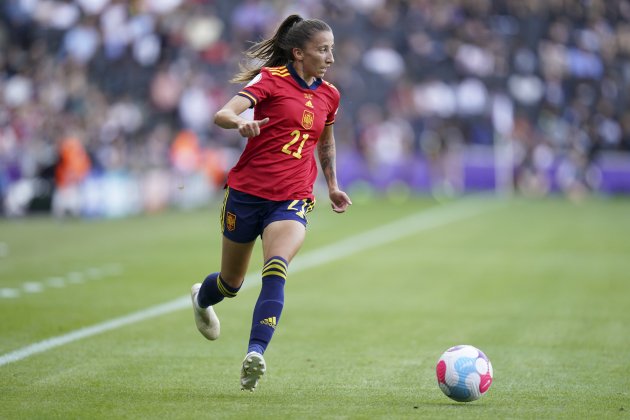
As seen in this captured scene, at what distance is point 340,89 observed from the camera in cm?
3753

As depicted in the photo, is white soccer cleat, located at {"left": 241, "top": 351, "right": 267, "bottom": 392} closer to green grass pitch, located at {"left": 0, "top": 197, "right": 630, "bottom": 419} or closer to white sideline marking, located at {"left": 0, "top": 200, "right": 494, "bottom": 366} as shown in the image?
green grass pitch, located at {"left": 0, "top": 197, "right": 630, "bottom": 419}

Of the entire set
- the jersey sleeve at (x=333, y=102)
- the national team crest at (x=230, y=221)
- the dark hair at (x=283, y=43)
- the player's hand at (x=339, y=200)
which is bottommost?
the national team crest at (x=230, y=221)

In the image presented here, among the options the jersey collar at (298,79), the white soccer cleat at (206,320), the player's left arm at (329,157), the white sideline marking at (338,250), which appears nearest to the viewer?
the jersey collar at (298,79)

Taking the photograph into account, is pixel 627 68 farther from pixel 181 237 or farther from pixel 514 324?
pixel 514 324

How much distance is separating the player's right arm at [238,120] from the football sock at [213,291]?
A: 58.0 inches

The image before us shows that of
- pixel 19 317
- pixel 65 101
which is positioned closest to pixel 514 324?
pixel 19 317

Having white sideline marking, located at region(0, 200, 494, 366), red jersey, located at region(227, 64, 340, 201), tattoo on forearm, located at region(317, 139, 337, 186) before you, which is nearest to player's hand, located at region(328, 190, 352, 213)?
tattoo on forearm, located at region(317, 139, 337, 186)

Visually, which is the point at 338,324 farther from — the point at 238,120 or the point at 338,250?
the point at 338,250

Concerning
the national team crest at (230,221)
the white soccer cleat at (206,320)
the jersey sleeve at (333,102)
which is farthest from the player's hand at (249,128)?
the white soccer cleat at (206,320)

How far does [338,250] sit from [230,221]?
12176 mm

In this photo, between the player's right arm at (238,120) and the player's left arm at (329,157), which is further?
the player's left arm at (329,157)

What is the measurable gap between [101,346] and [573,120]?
32689 mm

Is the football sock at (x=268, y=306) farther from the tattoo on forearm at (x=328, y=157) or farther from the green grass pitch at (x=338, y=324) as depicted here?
the tattoo on forearm at (x=328, y=157)

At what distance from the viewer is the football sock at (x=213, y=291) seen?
8156 millimetres
